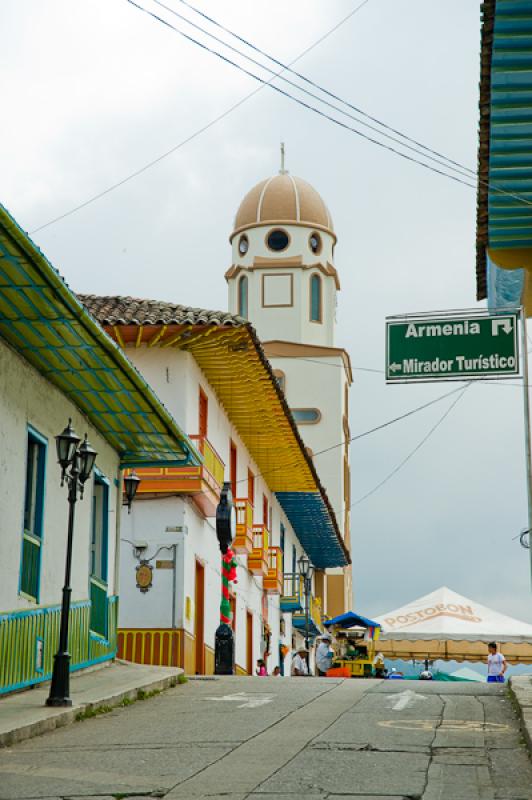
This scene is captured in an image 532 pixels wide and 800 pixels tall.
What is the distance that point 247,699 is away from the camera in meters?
14.9

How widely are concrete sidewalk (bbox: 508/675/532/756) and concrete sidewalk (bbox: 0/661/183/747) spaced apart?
417 centimetres

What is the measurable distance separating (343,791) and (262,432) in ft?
78.3

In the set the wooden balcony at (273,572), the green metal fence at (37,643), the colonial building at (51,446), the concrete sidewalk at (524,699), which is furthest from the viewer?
the wooden balcony at (273,572)

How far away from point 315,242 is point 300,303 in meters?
2.48

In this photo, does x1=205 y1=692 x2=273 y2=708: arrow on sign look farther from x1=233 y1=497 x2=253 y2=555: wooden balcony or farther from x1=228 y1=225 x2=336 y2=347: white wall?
x1=228 y1=225 x2=336 y2=347: white wall

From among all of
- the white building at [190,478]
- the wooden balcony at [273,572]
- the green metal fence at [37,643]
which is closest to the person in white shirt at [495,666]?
the white building at [190,478]

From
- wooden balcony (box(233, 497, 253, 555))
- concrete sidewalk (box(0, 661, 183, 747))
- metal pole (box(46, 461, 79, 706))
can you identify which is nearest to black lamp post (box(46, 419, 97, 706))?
metal pole (box(46, 461, 79, 706))

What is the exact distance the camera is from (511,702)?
1462cm

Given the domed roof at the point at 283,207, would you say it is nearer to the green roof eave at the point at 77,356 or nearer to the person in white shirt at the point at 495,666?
the person in white shirt at the point at 495,666

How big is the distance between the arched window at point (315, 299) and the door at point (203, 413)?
83.9 ft

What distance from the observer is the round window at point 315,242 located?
52.3m

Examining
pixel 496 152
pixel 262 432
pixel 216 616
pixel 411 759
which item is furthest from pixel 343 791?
pixel 262 432

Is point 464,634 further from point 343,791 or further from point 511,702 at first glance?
point 343,791

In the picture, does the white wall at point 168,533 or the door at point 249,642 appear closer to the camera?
the white wall at point 168,533
